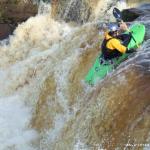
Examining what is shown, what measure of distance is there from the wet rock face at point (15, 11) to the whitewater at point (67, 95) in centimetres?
139

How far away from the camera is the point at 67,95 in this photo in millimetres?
7203

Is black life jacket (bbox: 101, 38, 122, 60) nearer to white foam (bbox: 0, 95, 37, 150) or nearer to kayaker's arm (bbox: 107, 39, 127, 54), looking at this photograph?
kayaker's arm (bbox: 107, 39, 127, 54)

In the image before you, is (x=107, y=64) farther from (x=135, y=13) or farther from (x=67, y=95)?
(x=135, y=13)

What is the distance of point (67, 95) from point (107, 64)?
2.77 ft

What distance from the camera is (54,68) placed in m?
8.06

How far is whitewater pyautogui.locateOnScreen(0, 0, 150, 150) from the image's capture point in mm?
5420

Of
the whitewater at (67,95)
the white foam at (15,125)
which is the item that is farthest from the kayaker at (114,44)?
the white foam at (15,125)

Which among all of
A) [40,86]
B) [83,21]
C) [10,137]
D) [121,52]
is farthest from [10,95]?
[83,21]

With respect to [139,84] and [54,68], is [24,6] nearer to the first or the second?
[54,68]

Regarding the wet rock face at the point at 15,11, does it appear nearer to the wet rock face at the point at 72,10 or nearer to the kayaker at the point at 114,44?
the wet rock face at the point at 72,10

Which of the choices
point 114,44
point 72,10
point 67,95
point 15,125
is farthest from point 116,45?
point 72,10

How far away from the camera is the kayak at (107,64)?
661cm

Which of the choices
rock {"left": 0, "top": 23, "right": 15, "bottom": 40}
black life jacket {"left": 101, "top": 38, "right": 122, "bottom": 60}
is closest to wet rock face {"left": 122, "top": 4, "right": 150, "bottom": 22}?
black life jacket {"left": 101, "top": 38, "right": 122, "bottom": 60}

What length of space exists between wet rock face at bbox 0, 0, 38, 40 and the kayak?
6.18 m
